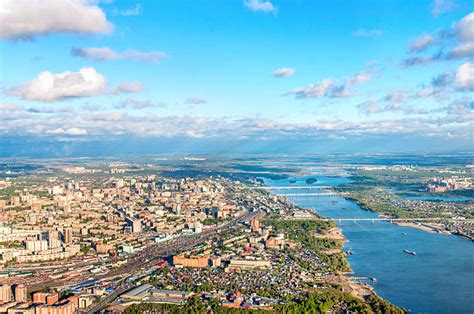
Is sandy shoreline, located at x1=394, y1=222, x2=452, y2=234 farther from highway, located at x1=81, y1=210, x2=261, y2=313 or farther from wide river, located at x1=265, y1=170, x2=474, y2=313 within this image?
highway, located at x1=81, y1=210, x2=261, y2=313

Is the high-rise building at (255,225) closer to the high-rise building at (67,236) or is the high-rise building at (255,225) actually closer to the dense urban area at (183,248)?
the dense urban area at (183,248)

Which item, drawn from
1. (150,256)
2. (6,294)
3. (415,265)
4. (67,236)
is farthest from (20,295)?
(415,265)

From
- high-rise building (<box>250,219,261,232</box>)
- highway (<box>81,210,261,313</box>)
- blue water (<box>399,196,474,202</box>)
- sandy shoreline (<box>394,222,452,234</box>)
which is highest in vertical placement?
blue water (<box>399,196,474,202</box>)

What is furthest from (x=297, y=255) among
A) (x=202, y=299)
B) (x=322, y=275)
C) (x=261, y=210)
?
(x=261, y=210)

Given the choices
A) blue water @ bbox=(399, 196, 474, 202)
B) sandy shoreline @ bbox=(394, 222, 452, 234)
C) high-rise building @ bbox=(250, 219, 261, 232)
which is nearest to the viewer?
sandy shoreline @ bbox=(394, 222, 452, 234)

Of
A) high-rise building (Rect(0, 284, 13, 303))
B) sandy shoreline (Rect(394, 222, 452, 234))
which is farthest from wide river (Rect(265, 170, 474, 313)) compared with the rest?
high-rise building (Rect(0, 284, 13, 303))

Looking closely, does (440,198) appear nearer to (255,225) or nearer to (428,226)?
(428,226)

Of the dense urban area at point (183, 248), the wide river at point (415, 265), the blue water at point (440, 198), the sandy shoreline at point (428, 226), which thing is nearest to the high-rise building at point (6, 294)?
the dense urban area at point (183, 248)

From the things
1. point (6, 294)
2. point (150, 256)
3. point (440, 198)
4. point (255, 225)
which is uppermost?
point (440, 198)
